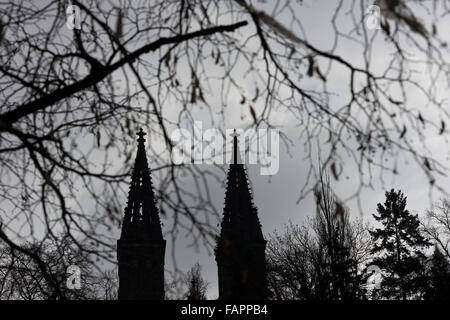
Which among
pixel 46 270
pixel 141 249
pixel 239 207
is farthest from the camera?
pixel 239 207

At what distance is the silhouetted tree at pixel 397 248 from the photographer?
39.3 meters

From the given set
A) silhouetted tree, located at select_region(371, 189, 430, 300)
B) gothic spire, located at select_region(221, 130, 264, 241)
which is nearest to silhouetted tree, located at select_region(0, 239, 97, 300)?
gothic spire, located at select_region(221, 130, 264, 241)

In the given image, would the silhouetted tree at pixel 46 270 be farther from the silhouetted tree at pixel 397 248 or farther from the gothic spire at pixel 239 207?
the silhouetted tree at pixel 397 248

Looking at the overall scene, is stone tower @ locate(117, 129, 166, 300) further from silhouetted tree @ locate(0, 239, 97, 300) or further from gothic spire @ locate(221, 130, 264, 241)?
silhouetted tree @ locate(0, 239, 97, 300)

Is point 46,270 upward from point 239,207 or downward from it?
downward

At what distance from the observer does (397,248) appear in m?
44.1

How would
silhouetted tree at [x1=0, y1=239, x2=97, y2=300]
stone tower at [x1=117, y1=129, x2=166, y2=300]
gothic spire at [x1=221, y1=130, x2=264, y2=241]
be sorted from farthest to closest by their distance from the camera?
gothic spire at [x1=221, y1=130, x2=264, y2=241] < stone tower at [x1=117, y1=129, x2=166, y2=300] < silhouetted tree at [x1=0, y1=239, x2=97, y2=300]

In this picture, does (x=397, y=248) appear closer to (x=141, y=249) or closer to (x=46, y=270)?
(x=141, y=249)

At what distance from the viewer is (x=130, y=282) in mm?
27984

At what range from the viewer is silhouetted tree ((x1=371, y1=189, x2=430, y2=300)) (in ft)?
129

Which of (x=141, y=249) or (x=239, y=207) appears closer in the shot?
(x=141, y=249)

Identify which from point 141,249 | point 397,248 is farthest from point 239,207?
point 397,248

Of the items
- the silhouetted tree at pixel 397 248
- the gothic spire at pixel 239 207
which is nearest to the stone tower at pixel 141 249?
the gothic spire at pixel 239 207
